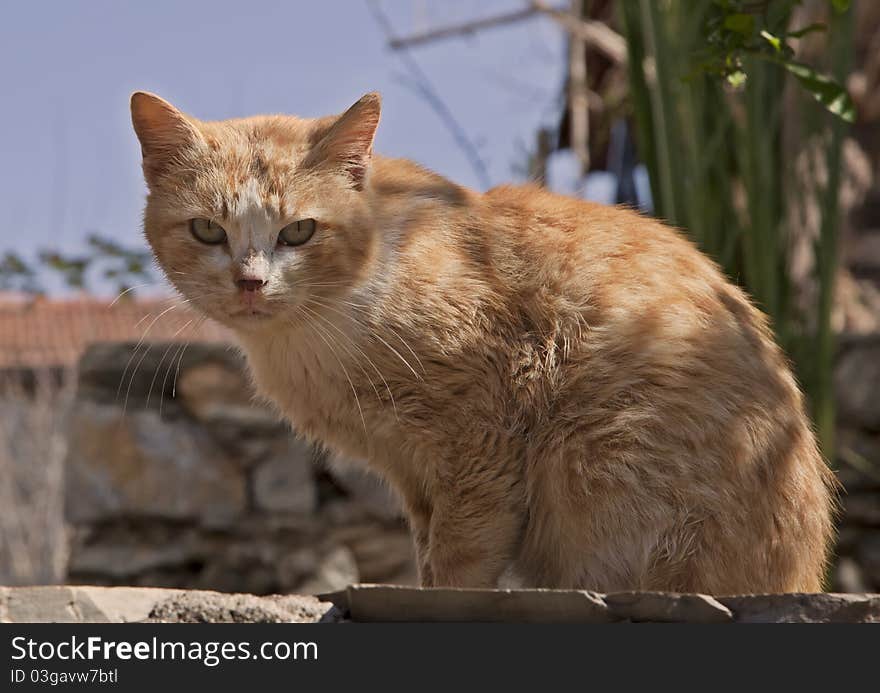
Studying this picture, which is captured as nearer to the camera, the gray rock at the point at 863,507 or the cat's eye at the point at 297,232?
the cat's eye at the point at 297,232

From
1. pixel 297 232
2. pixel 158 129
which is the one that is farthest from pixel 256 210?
pixel 158 129

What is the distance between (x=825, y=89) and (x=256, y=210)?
118 cm

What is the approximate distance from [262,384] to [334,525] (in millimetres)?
1867

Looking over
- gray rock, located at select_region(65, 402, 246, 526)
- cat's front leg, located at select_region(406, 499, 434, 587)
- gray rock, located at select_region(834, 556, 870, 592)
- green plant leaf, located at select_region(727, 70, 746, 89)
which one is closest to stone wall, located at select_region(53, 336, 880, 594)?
gray rock, located at select_region(65, 402, 246, 526)

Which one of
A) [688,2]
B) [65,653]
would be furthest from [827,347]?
[65,653]

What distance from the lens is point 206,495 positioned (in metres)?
4.19

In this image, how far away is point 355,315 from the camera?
2.29 m

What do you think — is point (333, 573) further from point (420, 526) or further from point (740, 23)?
point (740, 23)

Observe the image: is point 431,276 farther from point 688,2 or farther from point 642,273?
point 688,2

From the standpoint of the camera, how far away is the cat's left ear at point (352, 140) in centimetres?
232

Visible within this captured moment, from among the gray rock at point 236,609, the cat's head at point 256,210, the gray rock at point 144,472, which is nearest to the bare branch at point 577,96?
the gray rock at point 144,472

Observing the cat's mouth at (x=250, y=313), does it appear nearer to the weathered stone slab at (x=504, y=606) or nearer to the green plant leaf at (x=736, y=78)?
the weathered stone slab at (x=504, y=606)

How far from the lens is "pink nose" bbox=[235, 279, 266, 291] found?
214 centimetres

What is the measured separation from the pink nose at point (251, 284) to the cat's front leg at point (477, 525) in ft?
1.86
